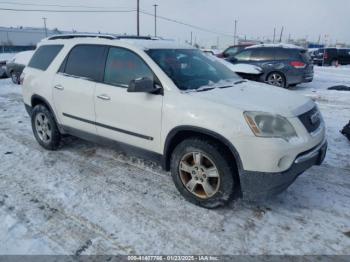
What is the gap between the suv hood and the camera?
122 inches

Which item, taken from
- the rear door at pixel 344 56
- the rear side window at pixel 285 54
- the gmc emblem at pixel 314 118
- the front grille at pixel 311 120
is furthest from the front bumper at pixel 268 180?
the rear door at pixel 344 56

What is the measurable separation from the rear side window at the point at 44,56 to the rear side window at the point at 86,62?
1.46ft

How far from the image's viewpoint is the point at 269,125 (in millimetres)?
2959

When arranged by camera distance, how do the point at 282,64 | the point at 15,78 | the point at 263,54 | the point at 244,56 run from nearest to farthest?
the point at 282,64 → the point at 263,54 → the point at 244,56 → the point at 15,78

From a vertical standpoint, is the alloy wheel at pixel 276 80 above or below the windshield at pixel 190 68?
below

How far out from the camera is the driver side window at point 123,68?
372 cm

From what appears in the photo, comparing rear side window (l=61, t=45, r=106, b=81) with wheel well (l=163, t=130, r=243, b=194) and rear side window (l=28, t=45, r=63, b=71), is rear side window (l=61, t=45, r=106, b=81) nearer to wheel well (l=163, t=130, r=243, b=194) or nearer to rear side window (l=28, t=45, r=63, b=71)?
rear side window (l=28, t=45, r=63, b=71)

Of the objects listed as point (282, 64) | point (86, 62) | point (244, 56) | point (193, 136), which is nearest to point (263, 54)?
point (244, 56)

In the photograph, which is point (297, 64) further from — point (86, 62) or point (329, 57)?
point (329, 57)

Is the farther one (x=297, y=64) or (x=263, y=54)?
(x=263, y=54)

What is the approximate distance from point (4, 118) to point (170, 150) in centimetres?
546

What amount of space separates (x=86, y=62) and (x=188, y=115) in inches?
77.7

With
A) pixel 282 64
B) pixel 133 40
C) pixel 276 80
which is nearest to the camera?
pixel 133 40

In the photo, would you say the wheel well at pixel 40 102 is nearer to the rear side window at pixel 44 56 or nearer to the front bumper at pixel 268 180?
the rear side window at pixel 44 56
